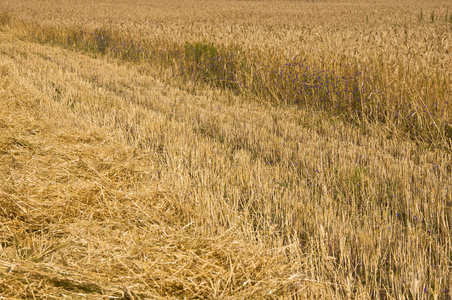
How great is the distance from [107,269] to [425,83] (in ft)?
15.7

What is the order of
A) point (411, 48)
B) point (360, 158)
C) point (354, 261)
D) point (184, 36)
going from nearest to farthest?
point (354, 261) < point (360, 158) < point (411, 48) < point (184, 36)

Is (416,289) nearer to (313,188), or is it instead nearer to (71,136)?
(313,188)

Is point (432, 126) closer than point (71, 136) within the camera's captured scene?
No

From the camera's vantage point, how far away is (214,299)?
72.9 inches

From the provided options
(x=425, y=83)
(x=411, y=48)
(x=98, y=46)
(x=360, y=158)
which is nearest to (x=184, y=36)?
(x=98, y=46)

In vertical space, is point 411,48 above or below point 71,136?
above

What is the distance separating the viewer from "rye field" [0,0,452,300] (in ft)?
6.73

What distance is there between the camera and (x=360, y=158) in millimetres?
3990

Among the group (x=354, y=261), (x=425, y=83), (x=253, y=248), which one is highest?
(x=425, y=83)

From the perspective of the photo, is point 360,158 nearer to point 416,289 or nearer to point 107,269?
point 416,289

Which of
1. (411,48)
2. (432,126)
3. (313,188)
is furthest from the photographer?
(411,48)

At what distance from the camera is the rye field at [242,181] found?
2051mm

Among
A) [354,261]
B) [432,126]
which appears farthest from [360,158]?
[354,261]

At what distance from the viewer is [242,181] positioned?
3400 mm
